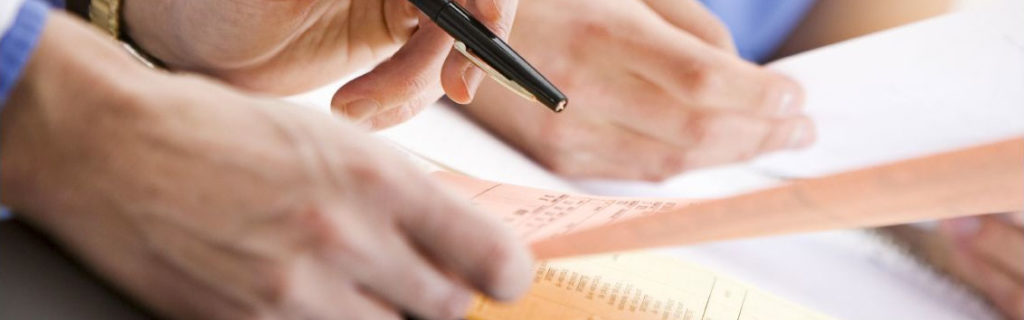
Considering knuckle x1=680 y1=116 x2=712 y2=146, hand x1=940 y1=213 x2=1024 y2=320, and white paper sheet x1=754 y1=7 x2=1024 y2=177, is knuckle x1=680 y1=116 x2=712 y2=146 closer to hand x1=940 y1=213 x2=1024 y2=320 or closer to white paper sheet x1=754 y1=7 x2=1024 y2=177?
white paper sheet x1=754 y1=7 x2=1024 y2=177

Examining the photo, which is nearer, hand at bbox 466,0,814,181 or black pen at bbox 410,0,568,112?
black pen at bbox 410,0,568,112

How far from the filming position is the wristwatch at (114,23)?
46 centimetres

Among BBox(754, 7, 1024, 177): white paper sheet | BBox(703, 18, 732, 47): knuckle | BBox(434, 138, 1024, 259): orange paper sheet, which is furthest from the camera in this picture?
BBox(703, 18, 732, 47): knuckle

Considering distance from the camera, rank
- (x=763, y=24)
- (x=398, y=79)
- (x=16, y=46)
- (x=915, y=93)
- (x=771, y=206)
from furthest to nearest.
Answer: (x=763, y=24) → (x=915, y=93) → (x=398, y=79) → (x=771, y=206) → (x=16, y=46)

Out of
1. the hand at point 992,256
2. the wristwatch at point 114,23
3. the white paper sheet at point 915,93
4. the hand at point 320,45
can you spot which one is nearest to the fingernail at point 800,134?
the white paper sheet at point 915,93

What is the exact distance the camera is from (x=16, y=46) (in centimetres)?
20

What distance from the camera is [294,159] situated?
20 centimetres

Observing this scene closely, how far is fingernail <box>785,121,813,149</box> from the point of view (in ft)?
1.94

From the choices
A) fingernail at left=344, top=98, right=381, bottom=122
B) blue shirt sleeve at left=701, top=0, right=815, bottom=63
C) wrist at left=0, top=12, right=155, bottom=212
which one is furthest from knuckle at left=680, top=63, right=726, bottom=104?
wrist at left=0, top=12, right=155, bottom=212

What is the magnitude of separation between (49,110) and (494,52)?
221 millimetres

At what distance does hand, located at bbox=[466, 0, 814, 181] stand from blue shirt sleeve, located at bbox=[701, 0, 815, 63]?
16 cm

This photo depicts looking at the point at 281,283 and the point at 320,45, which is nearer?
the point at 281,283

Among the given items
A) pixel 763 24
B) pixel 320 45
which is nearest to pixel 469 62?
pixel 320 45

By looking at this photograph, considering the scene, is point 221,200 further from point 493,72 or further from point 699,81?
point 699,81
